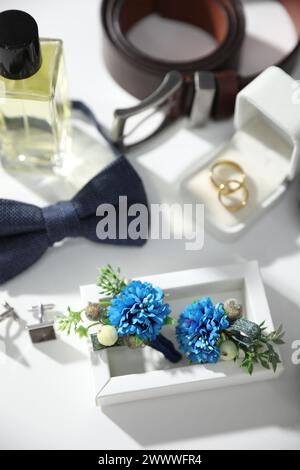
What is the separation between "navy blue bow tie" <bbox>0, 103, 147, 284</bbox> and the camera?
3.29ft

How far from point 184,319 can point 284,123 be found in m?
0.26

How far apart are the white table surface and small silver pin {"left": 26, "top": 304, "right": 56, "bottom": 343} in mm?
13

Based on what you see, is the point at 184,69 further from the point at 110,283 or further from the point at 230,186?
the point at 110,283

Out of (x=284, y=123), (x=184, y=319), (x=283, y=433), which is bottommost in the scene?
(x=283, y=433)

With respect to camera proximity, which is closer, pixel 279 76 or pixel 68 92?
pixel 279 76

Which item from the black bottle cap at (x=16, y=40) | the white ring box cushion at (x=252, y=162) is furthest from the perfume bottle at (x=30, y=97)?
the white ring box cushion at (x=252, y=162)

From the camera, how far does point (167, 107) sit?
3.60 ft

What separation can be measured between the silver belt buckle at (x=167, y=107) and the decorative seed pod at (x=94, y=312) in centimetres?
25

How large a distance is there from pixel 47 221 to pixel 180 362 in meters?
0.23

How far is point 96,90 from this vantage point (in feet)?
3.72

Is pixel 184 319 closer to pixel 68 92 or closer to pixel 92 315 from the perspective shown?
pixel 92 315

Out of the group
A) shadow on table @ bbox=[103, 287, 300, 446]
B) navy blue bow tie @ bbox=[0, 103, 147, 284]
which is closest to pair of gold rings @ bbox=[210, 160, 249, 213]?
navy blue bow tie @ bbox=[0, 103, 147, 284]

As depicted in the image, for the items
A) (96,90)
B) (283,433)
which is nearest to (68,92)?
(96,90)

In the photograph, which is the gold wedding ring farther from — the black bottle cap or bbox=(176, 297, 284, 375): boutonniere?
the black bottle cap
